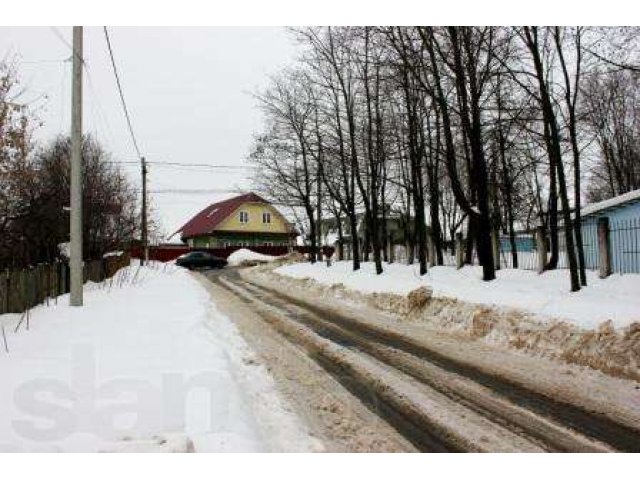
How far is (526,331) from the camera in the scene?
8.50 m

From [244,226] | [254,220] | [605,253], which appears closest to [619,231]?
[605,253]

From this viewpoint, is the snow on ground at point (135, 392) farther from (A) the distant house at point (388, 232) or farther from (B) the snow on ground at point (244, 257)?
(B) the snow on ground at point (244, 257)

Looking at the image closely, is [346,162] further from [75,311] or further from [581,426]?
[581,426]

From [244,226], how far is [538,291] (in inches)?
1782

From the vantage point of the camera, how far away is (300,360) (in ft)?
25.3

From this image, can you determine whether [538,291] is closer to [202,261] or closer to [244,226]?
[202,261]

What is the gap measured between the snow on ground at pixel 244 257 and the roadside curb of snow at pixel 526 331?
3176cm

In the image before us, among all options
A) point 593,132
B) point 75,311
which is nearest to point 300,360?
point 75,311

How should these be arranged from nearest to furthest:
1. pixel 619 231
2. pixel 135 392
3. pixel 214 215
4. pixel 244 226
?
pixel 135 392
pixel 619 231
pixel 244 226
pixel 214 215

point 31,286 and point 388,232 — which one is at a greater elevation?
point 388,232

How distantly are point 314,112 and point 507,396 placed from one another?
862 inches

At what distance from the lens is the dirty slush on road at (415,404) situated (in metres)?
4.57

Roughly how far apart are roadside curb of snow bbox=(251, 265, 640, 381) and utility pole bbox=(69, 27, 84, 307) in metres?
6.54

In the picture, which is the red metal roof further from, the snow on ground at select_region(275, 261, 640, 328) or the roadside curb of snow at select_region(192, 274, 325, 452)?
the roadside curb of snow at select_region(192, 274, 325, 452)
